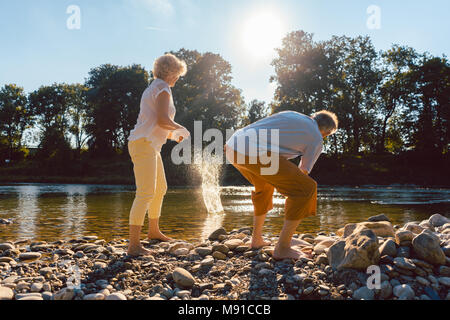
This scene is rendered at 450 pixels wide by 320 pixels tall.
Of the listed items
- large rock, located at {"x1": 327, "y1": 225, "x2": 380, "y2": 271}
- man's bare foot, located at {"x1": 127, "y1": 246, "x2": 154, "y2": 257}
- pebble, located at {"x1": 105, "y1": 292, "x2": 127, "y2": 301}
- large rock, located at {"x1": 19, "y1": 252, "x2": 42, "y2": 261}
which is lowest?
large rock, located at {"x1": 19, "y1": 252, "x2": 42, "y2": 261}

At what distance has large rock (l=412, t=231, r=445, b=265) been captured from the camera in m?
3.51

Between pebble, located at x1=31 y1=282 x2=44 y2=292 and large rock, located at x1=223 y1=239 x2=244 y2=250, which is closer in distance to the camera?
pebble, located at x1=31 y1=282 x2=44 y2=292

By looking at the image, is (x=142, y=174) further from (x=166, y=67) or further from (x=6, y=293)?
(x=6, y=293)

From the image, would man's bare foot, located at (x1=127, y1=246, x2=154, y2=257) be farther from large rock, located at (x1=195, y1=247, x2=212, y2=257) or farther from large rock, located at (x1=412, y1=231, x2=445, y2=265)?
large rock, located at (x1=412, y1=231, x2=445, y2=265)

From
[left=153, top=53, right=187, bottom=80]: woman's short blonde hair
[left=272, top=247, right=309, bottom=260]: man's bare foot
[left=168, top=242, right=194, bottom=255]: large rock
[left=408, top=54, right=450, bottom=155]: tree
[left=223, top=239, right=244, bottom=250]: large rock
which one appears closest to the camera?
[left=272, top=247, right=309, bottom=260]: man's bare foot

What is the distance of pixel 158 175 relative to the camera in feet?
15.5

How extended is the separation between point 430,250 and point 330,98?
1478 inches

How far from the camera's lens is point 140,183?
428 centimetres

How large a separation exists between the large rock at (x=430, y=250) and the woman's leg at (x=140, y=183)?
115 inches

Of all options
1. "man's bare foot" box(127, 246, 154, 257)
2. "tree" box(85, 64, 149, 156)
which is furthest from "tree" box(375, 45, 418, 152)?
"man's bare foot" box(127, 246, 154, 257)

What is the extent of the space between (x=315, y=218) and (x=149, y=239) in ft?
17.7

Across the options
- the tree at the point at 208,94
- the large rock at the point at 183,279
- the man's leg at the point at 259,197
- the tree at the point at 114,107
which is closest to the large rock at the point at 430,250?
the man's leg at the point at 259,197

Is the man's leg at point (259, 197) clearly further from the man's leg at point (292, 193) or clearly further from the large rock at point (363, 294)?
the large rock at point (363, 294)

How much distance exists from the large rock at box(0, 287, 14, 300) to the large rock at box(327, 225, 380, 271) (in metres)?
2.90
